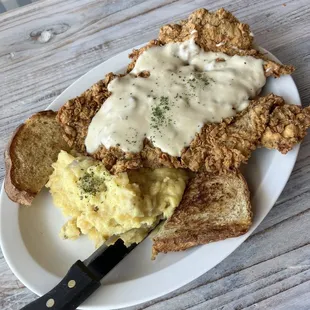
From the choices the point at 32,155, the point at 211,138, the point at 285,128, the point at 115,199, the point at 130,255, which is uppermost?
the point at 32,155

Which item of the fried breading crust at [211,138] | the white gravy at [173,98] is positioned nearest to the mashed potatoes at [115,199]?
the fried breading crust at [211,138]

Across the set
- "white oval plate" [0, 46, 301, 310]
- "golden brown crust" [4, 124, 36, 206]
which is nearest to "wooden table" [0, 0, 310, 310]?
"white oval plate" [0, 46, 301, 310]

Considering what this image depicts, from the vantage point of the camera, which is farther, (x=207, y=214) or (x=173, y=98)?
(x=173, y=98)

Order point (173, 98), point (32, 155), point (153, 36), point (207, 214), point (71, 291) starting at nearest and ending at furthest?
point (71, 291) → point (207, 214) → point (173, 98) → point (32, 155) → point (153, 36)

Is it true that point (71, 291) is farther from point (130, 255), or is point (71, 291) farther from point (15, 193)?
point (15, 193)

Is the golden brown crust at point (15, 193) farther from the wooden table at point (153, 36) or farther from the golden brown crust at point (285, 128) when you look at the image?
the golden brown crust at point (285, 128)

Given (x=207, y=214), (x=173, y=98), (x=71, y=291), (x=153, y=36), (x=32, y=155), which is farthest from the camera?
(x=153, y=36)

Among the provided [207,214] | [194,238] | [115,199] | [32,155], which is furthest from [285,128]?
[32,155]
